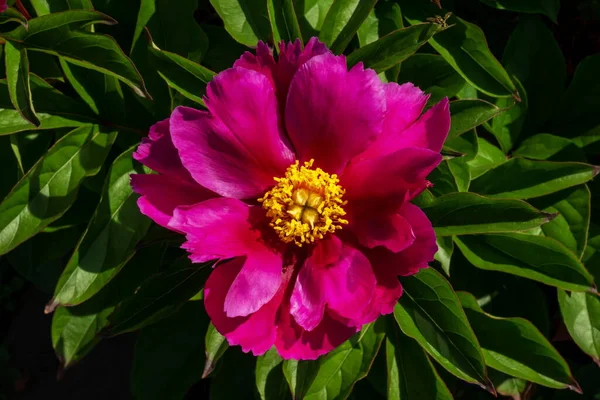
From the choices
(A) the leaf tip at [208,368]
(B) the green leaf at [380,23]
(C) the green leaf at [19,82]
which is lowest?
(A) the leaf tip at [208,368]

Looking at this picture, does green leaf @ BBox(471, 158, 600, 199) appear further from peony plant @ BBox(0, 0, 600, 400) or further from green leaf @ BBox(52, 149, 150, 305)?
green leaf @ BBox(52, 149, 150, 305)

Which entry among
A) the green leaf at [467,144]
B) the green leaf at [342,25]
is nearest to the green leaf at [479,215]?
the green leaf at [467,144]

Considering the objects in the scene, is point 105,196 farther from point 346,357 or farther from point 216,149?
point 346,357

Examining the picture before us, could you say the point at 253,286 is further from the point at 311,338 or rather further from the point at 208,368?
the point at 208,368

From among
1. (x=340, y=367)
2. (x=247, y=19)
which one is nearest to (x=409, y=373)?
(x=340, y=367)

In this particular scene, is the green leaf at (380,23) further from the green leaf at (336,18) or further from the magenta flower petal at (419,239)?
the magenta flower petal at (419,239)

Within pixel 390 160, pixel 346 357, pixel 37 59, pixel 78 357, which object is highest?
pixel 390 160

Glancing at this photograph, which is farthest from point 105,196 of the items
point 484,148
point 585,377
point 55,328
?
point 585,377
